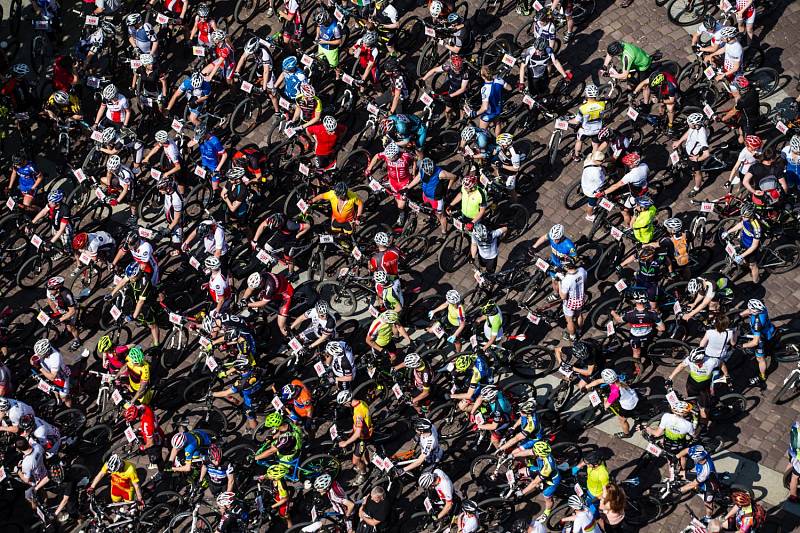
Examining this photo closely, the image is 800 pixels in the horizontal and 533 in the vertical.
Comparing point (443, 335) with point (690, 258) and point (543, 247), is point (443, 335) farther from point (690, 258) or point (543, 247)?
point (690, 258)

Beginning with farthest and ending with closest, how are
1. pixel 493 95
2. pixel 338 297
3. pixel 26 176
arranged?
pixel 493 95
pixel 26 176
pixel 338 297

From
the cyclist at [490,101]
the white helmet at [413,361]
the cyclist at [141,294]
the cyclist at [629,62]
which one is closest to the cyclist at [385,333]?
the white helmet at [413,361]

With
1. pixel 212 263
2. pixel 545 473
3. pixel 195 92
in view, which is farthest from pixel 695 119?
pixel 195 92

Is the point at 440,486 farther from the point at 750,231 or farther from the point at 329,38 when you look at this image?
the point at 329,38

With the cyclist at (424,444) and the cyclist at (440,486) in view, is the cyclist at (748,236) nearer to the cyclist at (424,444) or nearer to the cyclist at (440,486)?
the cyclist at (424,444)

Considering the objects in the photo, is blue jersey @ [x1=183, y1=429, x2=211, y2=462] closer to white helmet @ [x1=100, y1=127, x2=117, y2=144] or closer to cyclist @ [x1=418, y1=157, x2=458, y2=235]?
cyclist @ [x1=418, y1=157, x2=458, y2=235]
